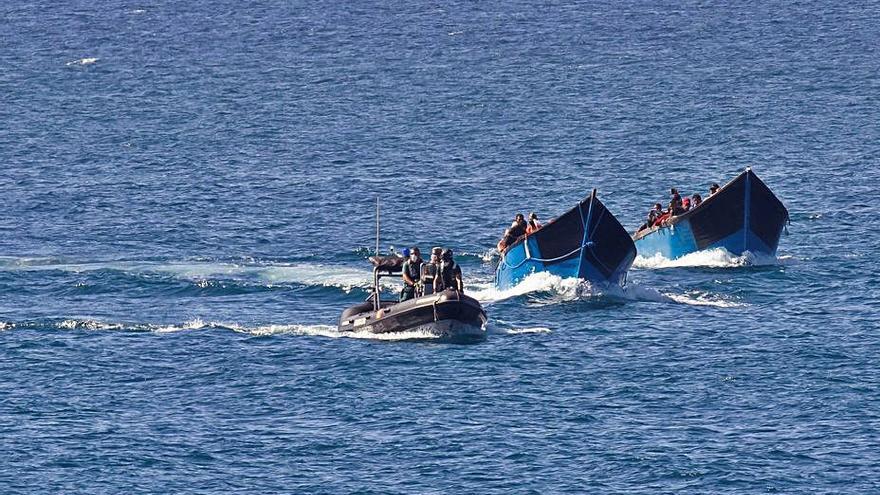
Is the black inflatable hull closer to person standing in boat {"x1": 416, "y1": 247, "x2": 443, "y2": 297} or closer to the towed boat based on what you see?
the towed boat

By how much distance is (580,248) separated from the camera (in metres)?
66.7

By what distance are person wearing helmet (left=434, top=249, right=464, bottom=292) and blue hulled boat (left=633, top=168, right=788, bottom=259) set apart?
45.3ft

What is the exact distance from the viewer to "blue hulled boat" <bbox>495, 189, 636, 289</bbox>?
6662 centimetres

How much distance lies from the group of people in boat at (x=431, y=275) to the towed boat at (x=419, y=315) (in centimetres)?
54

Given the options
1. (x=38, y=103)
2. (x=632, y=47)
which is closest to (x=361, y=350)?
(x=38, y=103)

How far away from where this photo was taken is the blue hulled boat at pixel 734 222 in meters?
71.1

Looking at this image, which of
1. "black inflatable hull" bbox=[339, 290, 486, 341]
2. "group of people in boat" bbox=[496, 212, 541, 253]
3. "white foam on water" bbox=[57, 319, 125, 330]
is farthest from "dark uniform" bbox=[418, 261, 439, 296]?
"white foam on water" bbox=[57, 319, 125, 330]

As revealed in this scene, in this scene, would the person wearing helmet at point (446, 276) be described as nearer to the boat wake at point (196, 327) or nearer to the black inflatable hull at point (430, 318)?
the black inflatable hull at point (430, 318)

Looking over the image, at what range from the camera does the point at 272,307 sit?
66.9 metres

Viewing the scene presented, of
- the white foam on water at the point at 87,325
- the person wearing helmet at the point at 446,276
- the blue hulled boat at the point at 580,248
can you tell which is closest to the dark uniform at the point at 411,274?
the person wearing helmet at the point at 446,276

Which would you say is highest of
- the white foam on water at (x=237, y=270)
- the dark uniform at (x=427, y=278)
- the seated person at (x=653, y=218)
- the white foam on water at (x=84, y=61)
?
the white foam on water at (x=84, y=61)

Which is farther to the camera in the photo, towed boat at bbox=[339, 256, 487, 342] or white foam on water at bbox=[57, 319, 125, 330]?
white foam on water at bbox=[57, 319, 125, 330]

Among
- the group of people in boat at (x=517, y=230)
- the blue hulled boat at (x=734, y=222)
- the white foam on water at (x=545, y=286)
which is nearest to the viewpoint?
the white foam on water at (x=545, y=286)

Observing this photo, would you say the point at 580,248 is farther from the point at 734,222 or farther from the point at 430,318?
the point at 430,318
